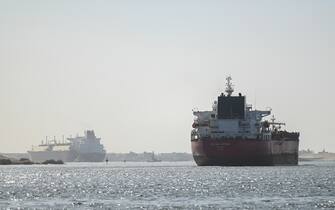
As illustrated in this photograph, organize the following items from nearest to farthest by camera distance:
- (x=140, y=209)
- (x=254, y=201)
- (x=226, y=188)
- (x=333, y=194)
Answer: (x=140, y=209)
(x=254, y=201)
(x=333, y=194)
(x=226, y=188)

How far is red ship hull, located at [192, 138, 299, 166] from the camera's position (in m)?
154

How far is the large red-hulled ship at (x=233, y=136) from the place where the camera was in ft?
507

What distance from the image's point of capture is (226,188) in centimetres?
9362

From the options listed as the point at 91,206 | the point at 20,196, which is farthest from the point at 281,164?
the point at 91,206

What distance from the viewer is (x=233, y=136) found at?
15775 cm

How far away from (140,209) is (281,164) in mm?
107771

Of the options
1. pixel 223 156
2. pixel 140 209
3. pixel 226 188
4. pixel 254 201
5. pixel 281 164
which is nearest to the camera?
pixel 140 209

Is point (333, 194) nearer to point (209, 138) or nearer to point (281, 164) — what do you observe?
point (209, 138)

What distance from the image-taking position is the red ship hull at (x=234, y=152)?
154 m

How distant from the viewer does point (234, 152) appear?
506 feet

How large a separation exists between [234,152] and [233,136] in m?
4.14

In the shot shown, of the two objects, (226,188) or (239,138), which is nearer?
(226,188)

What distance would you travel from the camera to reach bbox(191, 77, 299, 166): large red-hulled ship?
507 feet

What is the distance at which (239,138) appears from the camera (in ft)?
510
